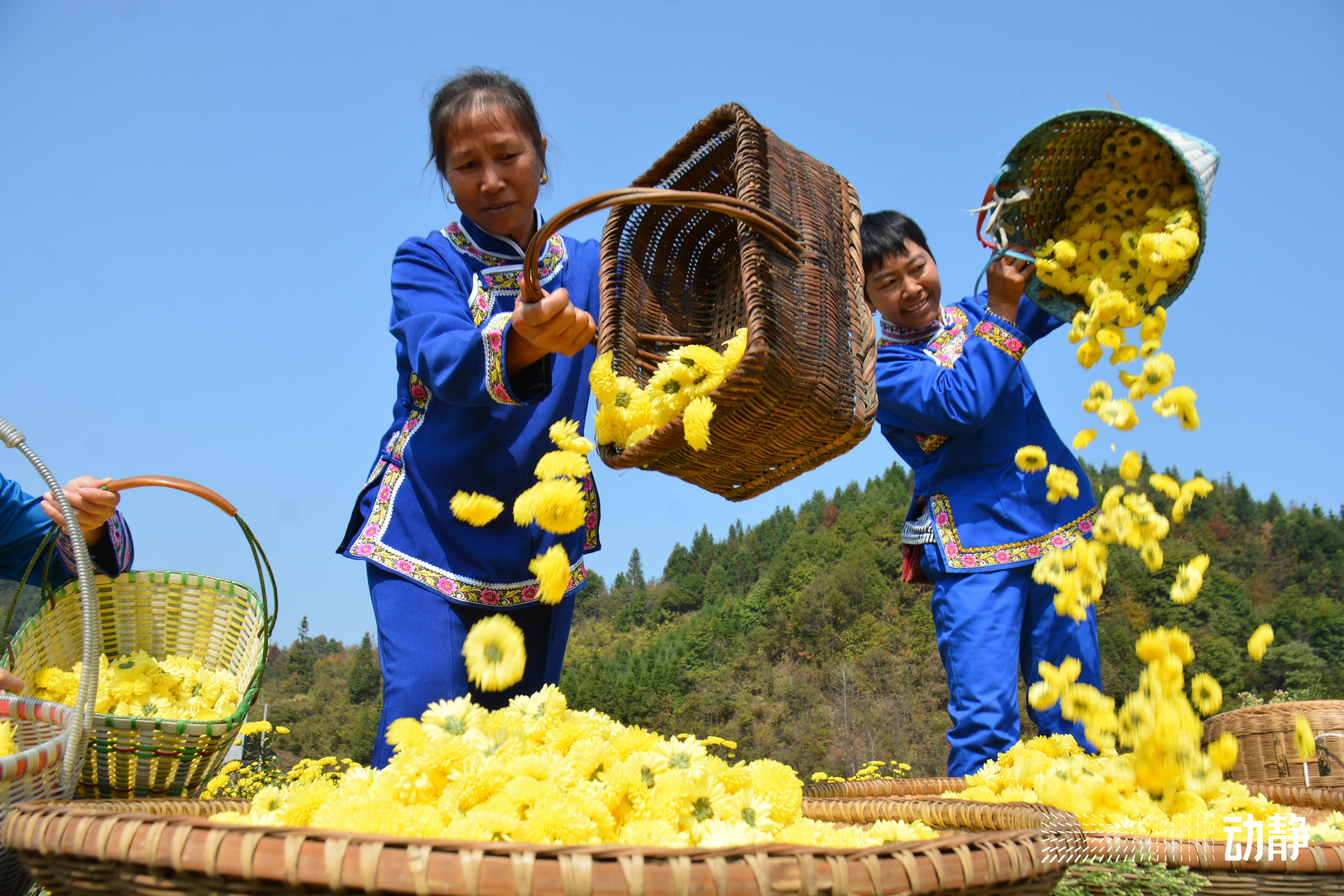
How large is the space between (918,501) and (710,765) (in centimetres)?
177

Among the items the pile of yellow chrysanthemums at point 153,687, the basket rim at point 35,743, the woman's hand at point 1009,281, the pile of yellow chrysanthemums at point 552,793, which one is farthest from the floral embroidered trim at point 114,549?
the woman's hand at point 1009,281

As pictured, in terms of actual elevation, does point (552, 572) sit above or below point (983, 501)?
below

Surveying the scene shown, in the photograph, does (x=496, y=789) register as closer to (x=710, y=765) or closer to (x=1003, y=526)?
(x=710, y=765)

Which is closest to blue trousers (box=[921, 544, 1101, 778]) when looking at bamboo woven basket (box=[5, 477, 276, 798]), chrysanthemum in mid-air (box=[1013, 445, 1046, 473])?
chrysanthemum in mid-air (box=[1013, 445, 1046, 473])

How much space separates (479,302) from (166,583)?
113cm

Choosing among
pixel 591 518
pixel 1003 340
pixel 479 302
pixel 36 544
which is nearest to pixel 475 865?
pixel 591 518

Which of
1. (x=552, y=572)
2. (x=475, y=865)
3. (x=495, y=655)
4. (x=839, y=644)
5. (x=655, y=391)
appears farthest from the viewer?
(x=839, y=644)

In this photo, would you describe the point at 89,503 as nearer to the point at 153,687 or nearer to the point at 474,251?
the point at 153,687

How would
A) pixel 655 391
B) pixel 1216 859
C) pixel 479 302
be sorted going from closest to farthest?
pixel 1216 859 < pixel 655 391 < pixel 479 302

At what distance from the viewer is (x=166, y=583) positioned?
7.69ft

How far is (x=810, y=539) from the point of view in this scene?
34562 millimetres

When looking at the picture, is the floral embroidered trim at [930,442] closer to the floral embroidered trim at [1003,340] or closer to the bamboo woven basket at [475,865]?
the floral embroidered trim at [1003,340]

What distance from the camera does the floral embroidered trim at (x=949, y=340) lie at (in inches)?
106

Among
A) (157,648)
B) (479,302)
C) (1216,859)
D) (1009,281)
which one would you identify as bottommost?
(1216,859)
